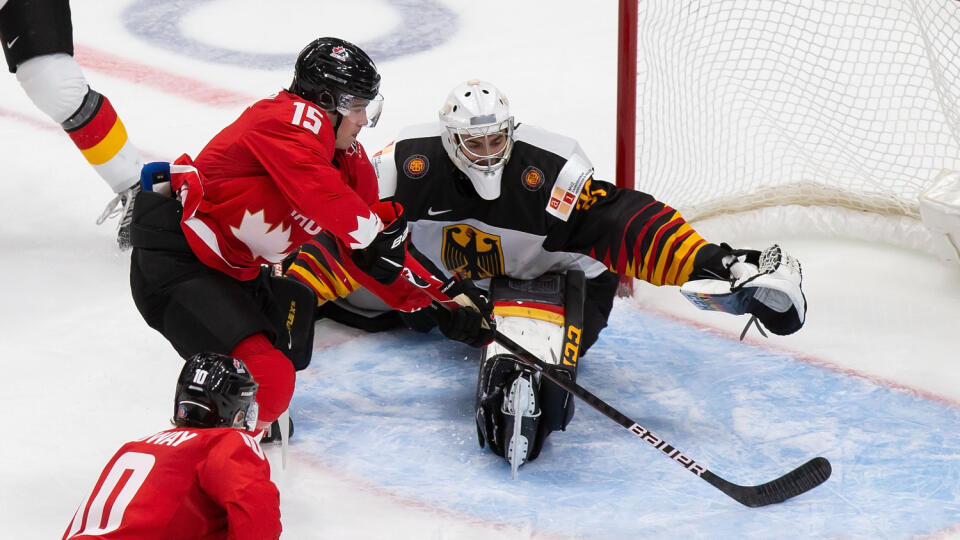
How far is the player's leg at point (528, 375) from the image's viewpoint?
9.71 ft

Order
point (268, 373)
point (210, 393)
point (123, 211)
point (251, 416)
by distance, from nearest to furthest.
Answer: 1. point (210, 393)
2. point (251, 416)
3. point (268, 373)
4. point (123, 211)

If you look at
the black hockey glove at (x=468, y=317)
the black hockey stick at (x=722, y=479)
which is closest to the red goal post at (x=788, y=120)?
the black hockey glove at (x=468, y=317)

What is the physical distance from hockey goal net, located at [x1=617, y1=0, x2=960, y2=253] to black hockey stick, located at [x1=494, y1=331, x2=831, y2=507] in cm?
119

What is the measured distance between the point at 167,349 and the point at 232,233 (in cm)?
90

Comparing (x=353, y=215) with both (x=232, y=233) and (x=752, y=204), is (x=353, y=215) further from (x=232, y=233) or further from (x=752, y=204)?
(x=752, y=204)

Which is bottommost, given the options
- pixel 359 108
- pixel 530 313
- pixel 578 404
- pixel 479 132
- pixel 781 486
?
pixel 578 404

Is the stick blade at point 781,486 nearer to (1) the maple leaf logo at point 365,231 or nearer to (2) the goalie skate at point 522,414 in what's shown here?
(2) the goalie skate at point 522,414

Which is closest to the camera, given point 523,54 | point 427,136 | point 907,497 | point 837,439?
point 907,497

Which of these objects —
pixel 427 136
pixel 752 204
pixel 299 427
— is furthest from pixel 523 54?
pixel 299 427

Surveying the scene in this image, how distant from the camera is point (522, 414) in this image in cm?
295

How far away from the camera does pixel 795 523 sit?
278 cm

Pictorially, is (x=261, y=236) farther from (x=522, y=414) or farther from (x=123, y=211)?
(x=123, y=211)

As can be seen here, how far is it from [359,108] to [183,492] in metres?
1.03

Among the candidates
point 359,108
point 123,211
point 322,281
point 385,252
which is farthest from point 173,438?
point 123,211
